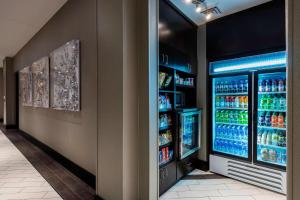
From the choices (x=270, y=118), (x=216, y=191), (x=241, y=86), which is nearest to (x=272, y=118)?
(x=270, y=118)

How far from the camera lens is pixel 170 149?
9.38 feet

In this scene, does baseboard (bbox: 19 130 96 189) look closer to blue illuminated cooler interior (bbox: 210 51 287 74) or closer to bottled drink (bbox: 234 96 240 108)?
bottled drink (bbox: 234 96 240 108)

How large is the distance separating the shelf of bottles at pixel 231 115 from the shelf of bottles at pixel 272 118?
0.24 meters

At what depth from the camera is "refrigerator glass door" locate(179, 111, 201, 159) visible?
293cm

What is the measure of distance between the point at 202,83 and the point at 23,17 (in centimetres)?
416

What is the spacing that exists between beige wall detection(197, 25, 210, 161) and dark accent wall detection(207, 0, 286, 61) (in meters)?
0.13

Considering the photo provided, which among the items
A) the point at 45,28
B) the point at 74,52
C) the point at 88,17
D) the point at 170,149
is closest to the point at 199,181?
the point at 170,149

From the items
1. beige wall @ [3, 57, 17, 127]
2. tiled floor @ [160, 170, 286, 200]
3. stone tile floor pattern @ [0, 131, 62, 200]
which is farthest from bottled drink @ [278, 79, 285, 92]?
beige wall @ [3, 57, 17, 127]

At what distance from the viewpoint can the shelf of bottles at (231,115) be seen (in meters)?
3.09

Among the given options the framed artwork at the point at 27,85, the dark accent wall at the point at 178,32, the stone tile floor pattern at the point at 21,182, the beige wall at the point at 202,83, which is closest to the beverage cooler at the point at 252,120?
the beige wall at the point at 202,83

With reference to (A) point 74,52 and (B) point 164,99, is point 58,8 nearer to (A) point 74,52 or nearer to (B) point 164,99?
(A) point 74,52

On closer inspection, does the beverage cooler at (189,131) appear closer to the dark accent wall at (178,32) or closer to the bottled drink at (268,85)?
the dark accent wall at (178,32)

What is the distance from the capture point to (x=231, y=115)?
3270 millimetres

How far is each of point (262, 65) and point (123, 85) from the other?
222cm
